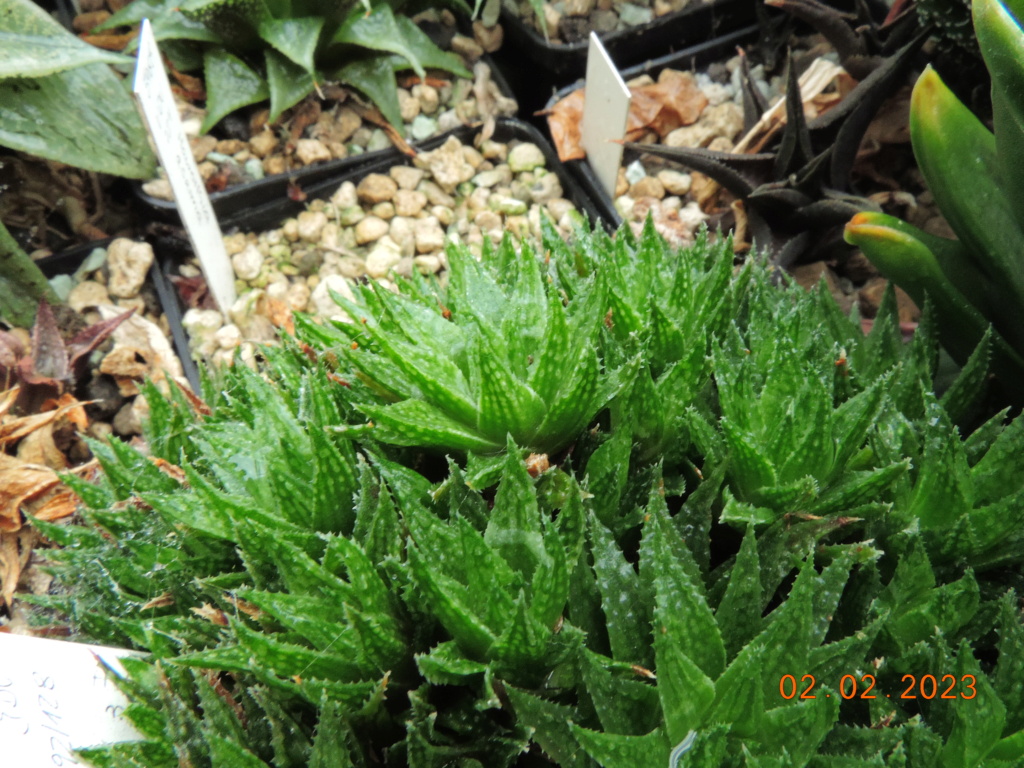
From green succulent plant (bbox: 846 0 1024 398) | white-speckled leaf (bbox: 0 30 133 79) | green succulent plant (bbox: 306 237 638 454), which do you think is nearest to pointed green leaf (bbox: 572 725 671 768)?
green succulent plant (bbox: 306 237 638 454)

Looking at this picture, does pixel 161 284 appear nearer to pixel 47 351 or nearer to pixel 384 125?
pixel 47 351

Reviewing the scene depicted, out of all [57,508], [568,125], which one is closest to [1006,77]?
[568,125]

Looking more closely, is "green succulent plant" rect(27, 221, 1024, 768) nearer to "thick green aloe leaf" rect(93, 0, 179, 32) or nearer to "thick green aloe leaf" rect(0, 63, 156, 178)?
"thick green aloe leaf" rect(0, 63, 156, 178)

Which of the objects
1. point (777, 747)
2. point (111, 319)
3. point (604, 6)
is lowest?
point (777, 747)

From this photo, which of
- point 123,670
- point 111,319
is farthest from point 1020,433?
point 111,319

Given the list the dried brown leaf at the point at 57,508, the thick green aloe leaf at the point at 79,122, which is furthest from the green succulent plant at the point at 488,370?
the thick green aloe leaf at the point at 79,122

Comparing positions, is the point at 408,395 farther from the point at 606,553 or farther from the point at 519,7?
the point at 519,7

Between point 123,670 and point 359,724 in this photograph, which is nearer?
point 359,724
